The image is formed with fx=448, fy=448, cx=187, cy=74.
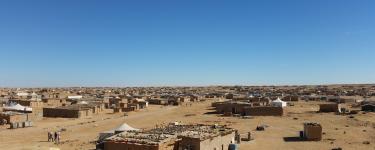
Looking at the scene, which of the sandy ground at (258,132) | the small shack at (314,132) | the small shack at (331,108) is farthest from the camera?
the small shack at (331,108)

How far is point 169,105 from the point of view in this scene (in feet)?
248

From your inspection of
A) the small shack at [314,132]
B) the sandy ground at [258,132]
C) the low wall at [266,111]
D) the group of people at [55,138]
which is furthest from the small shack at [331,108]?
the group of people at [55,138]

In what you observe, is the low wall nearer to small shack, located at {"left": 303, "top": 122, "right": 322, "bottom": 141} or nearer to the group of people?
small shack, located at {"left": 303, "top": 122, "right": 322, "bottom": 141}

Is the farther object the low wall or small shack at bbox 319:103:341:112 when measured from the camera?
small shack at bbox 319:103:341:112

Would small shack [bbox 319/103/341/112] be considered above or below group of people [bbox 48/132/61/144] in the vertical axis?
above

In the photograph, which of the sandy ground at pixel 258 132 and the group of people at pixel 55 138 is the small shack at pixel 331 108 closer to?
the sandy ground at pixel 258 132

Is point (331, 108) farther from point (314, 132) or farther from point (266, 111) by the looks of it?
point (314, 132)

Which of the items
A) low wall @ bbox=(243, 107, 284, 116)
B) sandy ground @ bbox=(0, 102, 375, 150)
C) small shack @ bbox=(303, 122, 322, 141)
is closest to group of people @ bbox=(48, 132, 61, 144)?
sandy ground @ bbox=(0, 102, 375, 150)

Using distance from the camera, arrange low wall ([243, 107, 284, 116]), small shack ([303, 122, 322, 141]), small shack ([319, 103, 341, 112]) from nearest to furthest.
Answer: small shack ([303, 122, 322, 141]), low wall ([243, 107, 284, 116]), small shack ([319, 103, 341, 112])

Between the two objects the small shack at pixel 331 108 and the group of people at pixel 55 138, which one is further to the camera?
the small shack at pixel 331 108

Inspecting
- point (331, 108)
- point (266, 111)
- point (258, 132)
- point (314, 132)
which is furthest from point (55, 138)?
point (331, 108)

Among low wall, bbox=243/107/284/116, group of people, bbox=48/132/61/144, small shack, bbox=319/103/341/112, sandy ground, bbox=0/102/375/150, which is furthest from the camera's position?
small shack, bbox=319/103/341/112

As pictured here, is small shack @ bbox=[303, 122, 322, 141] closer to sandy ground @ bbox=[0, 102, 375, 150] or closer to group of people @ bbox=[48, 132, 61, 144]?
sandy ground @ bbox=[0, 102, 375, 150]

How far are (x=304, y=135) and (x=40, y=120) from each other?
29431mm
